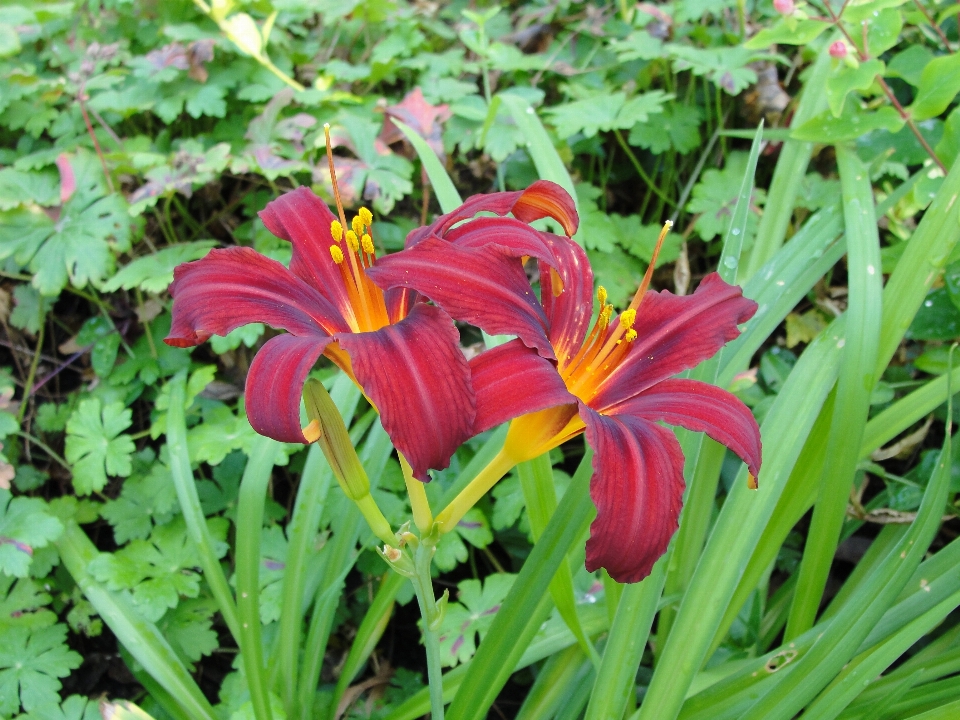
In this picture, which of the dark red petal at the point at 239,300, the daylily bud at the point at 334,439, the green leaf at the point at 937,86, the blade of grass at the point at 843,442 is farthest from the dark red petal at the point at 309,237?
the green leaf at the point at 937,86

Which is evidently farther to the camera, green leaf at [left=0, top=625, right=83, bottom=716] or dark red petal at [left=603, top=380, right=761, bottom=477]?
green leaf at [left=0, top=625, right=83, bottom=716]

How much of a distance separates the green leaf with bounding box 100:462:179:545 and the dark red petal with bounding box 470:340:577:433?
1056 mm

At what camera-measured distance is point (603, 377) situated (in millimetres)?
914

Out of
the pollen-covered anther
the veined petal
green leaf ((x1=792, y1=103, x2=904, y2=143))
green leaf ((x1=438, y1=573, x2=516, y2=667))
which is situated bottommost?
green leaf ((x1=438, y1=573, x2=516, y2=667))

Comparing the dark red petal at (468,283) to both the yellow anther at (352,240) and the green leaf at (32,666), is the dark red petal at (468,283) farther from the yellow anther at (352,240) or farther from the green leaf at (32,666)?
the green leaf at (32,666)

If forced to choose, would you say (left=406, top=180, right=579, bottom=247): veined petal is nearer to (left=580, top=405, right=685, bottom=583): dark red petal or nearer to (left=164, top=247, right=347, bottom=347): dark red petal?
(left=164, top=247, right=347, bottom=347): dark red petal

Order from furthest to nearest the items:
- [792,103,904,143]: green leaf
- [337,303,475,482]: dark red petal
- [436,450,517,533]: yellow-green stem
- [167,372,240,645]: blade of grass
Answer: [792,103,904,143]: green leaf < [167,372,240,645]: blade of grass < [436,450,517,533]: yellow-green stem < [337,303,475,482]: dark red petal

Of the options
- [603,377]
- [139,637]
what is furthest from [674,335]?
[139,637]

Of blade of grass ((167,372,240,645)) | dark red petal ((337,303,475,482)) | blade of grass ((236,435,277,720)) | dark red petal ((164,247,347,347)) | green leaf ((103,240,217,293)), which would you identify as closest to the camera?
dark red petal ((337,303,475,482))

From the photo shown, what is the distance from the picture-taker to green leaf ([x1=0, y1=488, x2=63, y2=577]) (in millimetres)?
1348

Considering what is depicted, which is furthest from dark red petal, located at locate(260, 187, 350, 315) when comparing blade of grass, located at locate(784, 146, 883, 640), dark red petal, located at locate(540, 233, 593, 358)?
blade of grass, located at locate(784, 146, 883, 640)

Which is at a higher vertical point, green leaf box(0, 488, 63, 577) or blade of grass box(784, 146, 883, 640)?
blade of grass box(784, 146, 883, 640)

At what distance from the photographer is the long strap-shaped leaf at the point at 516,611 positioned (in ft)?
3.51

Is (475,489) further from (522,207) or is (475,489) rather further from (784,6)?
(784,6)
